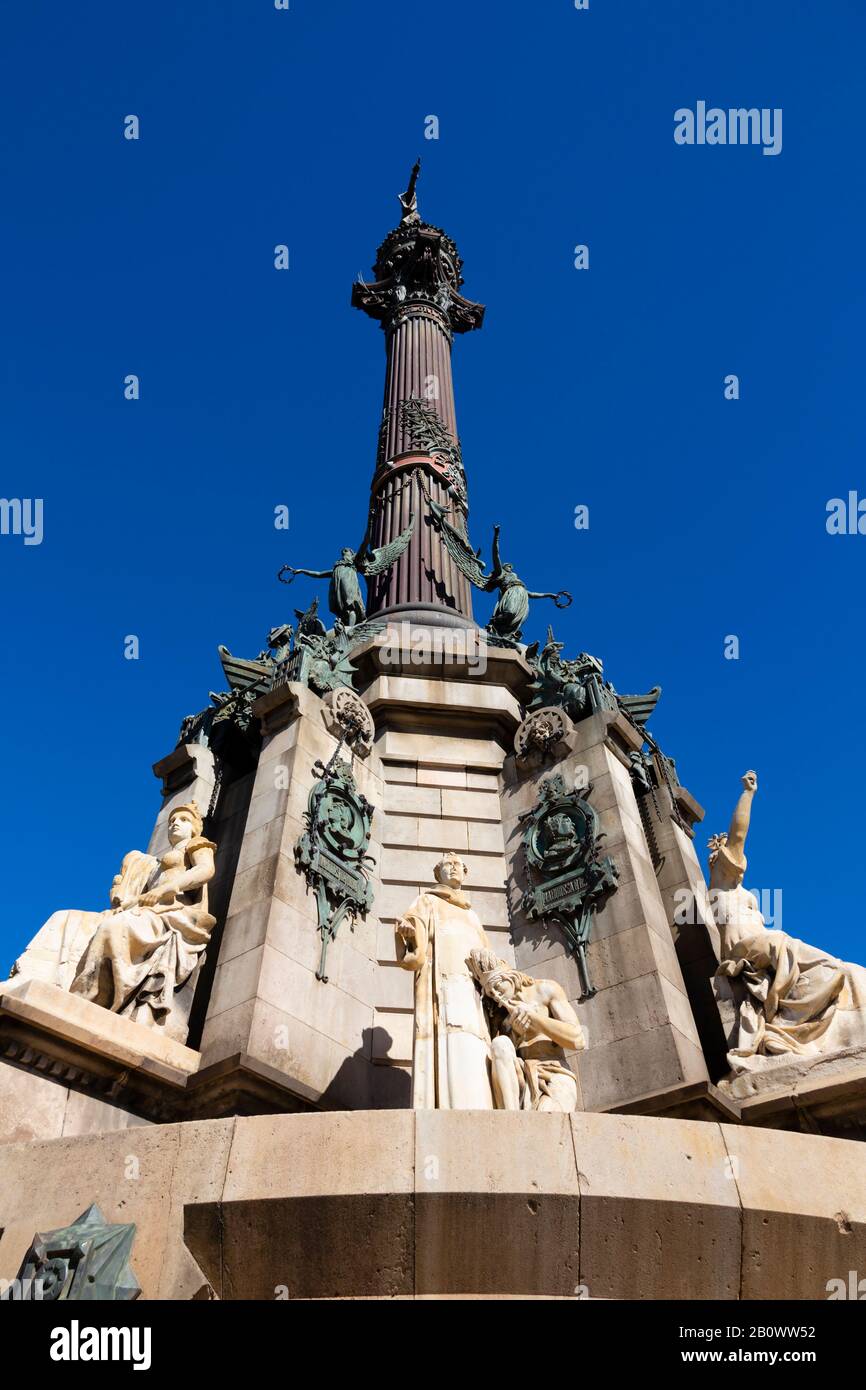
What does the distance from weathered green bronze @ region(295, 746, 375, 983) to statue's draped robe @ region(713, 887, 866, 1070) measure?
15.2 ft

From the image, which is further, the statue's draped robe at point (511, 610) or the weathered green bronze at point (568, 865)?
the statue's draped robe at point (511, 610)

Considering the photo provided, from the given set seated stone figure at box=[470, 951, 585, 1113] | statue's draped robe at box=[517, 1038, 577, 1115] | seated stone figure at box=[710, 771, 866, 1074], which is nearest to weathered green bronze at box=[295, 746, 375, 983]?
seated stone figure at box=[470, 951, 585, 1113]

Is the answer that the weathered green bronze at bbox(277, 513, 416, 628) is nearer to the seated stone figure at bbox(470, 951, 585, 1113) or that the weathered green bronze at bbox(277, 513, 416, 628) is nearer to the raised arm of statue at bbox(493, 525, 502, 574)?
the raised arm of statue at bbox(493, 525, 502, 574)

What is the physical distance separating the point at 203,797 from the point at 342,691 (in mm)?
2563

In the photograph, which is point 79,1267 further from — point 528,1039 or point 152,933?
point 152,933

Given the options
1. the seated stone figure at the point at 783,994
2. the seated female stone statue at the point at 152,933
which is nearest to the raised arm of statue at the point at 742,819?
the seated stone figure at the point at 783,994

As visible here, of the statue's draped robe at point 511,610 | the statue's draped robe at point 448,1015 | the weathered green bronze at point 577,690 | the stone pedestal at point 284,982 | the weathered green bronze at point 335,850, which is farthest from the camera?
the statue's draped robe at point 511,610

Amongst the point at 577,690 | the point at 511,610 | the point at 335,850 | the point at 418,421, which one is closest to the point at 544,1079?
the point at 335,850

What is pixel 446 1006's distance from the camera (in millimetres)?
9789

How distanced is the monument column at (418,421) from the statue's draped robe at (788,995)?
9.06 meters

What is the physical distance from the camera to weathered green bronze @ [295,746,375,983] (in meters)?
13.3

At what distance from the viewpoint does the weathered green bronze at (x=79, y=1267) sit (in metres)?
6.08

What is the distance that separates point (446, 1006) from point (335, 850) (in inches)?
175

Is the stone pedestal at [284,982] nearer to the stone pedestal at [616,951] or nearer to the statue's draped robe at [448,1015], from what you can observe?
the statue's draped robe at [448,1015]
